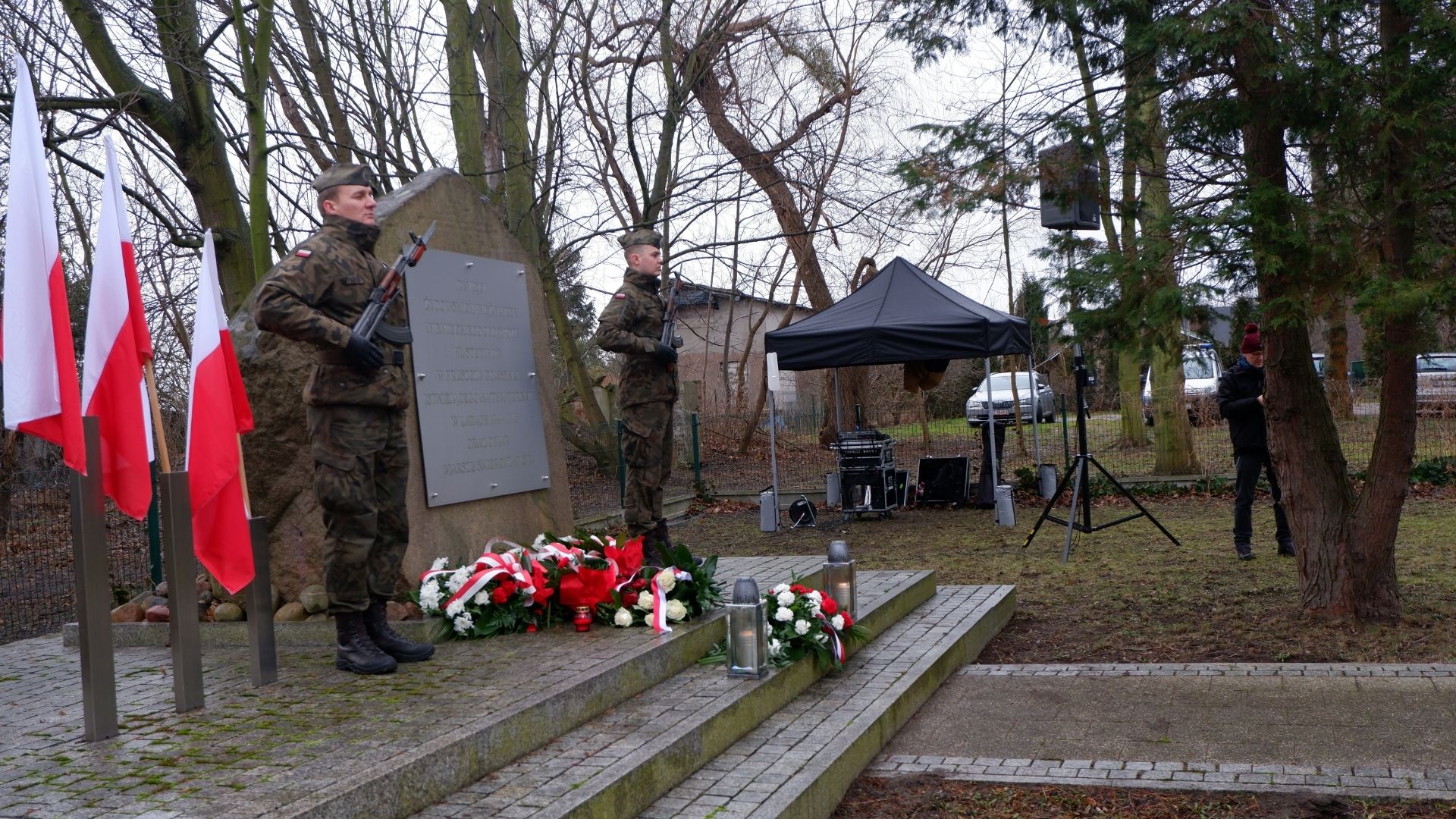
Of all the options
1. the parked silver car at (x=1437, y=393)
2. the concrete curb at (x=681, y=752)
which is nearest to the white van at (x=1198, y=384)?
the parked silver car at (x=1437, y=393)

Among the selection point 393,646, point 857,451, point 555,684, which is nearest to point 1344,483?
point 555,684

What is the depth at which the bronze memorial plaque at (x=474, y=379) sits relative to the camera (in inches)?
243

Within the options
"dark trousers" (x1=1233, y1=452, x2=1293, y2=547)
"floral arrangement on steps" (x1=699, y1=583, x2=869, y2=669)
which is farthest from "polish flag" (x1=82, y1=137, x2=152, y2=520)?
"dark trousers" (x1=1233, y1=452, x2=1293, y2=547)

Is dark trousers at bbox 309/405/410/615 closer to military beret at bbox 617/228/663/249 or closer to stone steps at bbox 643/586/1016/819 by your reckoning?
stone steps at bbox 643/586/1016/819

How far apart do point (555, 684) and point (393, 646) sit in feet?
3.09

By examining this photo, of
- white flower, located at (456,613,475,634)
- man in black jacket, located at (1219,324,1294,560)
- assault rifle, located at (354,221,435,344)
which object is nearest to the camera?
assault rifle, located at (354,221,435,344)

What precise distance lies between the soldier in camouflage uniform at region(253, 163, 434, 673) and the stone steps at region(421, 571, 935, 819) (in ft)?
3.50

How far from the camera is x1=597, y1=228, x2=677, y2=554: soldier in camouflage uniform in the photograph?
282 inches

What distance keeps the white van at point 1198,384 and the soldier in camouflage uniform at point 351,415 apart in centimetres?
450

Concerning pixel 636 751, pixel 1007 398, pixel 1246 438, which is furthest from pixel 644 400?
pixel 1007 398

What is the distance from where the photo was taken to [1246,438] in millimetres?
9938

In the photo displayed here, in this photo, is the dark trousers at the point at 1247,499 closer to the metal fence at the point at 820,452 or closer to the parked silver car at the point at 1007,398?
the metal fence at the point at 820,452

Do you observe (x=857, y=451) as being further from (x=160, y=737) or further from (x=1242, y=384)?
(x=160, y=737)

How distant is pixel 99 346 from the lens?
4148mm
